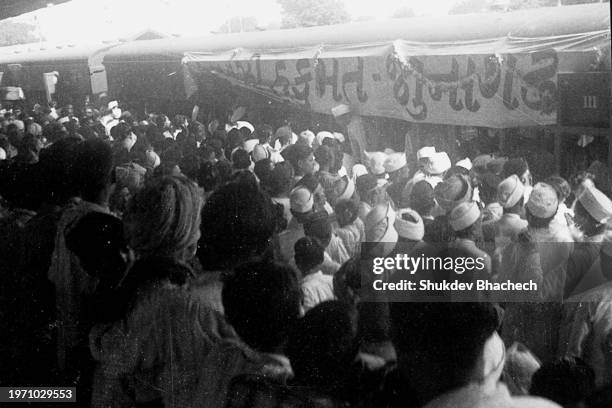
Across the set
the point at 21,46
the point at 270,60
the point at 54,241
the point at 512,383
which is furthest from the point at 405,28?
the point at 21,46

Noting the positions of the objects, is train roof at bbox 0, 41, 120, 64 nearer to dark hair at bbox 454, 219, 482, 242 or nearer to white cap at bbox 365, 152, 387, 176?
white cap at bbox 365, 152, 387, 176

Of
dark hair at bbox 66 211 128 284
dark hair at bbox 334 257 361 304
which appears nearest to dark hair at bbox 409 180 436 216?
dark hair at bbox 334 257 361 304

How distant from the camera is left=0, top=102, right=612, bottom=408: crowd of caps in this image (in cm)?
131

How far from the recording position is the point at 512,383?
136 cm

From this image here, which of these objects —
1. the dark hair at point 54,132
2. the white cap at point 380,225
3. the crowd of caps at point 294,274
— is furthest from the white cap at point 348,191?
the dark hair at point 54,132

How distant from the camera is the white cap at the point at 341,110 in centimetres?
174

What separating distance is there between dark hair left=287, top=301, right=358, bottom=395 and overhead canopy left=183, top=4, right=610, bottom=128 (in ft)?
2.05

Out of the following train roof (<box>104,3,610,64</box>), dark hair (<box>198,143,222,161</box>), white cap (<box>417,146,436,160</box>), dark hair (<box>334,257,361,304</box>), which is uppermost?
train roof (<box>104,3,610,64</box>)

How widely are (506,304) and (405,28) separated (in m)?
0.73

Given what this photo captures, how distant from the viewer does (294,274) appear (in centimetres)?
138

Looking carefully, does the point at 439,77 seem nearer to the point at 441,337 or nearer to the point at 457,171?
the point at 457,171

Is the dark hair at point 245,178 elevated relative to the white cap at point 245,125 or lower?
lower

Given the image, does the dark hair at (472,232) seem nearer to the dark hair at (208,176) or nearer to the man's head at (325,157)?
the man's head at (325,157)

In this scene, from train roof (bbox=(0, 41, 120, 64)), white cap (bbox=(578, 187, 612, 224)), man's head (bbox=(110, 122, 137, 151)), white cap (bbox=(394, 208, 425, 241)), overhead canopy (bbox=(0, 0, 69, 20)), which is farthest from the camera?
overhead canopy (bbox=(0, 0, 69, 20))
